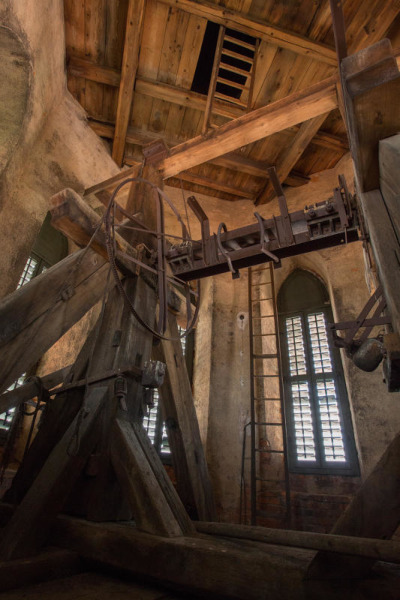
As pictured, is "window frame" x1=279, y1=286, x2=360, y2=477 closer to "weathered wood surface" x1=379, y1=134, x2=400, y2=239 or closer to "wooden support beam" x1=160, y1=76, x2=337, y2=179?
"wooden support beam" x1=160, y1=76, x2=337, y2=179

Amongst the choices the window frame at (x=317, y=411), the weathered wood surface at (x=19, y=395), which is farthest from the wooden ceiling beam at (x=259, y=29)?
the weathered wood surface at (x=19, y=395)

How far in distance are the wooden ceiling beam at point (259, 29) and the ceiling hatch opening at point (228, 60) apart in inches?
7.0

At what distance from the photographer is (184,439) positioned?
2752mm

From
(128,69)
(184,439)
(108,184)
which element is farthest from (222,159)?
(184,439)

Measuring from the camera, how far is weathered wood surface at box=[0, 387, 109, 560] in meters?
1.61

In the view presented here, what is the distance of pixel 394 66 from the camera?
110 centimetres

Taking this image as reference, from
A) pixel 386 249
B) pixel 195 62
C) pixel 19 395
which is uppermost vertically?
pixel 195 62

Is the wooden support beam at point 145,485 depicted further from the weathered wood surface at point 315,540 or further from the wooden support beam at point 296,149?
the wooden support beam at point 296,149

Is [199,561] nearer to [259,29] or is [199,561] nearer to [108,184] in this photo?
[108,184]

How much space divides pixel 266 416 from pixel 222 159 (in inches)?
202

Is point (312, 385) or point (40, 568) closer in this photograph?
point (40, 568)

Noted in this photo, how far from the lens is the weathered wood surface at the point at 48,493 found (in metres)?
1.61

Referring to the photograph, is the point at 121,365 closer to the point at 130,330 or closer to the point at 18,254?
the point at 130,330

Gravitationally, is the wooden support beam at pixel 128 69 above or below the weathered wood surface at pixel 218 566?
above
